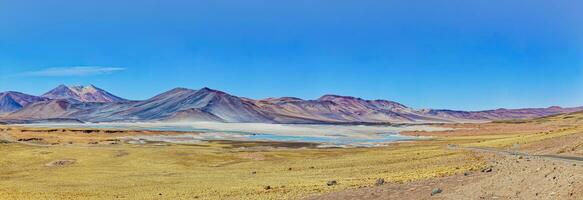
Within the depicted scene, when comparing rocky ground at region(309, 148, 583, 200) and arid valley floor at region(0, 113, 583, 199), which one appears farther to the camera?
arid valley floor at region(0, 113, 583, 199)

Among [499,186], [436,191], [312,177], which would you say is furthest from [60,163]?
[499,186]

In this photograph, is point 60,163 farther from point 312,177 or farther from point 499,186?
point 499,186

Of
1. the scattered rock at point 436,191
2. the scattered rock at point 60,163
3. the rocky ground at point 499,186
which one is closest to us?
the rocky ground at point 499,186

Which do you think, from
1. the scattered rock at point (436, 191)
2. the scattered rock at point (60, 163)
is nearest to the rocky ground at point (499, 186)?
the scattered rock at point (436, 191)

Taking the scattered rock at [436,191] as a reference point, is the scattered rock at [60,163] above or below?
above

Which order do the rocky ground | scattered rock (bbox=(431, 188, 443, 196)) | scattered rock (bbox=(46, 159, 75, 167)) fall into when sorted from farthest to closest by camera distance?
scattered rock (bbox=(46, 159, 75, 167)) < scattered rock (bbox=(431, 188, 443, 196)) < the rocky ground

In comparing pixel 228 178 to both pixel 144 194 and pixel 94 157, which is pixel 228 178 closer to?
pixel 144 194

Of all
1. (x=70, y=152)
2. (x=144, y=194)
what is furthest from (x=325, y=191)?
(x=70, y=152)

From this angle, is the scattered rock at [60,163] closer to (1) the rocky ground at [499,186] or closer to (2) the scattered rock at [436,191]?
(1) the rocky ground at [499,186]

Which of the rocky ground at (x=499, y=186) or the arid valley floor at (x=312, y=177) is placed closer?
the rocky ground at (x=499, y=186)

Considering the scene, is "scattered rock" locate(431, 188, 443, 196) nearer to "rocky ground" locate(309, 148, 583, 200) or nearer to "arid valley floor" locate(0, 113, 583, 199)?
"rocky ground" locate(309, 148, 583, 200)

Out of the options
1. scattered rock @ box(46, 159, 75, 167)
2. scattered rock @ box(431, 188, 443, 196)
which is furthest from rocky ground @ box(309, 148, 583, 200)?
scattered rock @ box(46, 159, 75, 167)

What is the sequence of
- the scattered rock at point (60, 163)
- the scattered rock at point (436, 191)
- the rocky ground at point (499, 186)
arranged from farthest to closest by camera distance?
the scattered rock at point (60, 163) < the scattered rock at point (436, 191) < the rocky ground at point (499, 186)

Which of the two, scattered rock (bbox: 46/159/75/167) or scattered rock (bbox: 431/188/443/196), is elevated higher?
scattered rock (bbox: 46/159/75/167)
